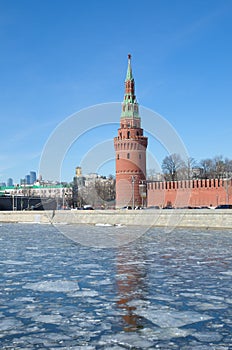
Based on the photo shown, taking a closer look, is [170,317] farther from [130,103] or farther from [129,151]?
[130,103]

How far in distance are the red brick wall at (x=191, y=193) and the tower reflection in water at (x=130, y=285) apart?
2968 cm

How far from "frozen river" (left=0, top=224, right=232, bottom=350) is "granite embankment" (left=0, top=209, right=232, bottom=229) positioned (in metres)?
13.8

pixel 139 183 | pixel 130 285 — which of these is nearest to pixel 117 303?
pixel 130 285

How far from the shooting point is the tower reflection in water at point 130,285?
581cm

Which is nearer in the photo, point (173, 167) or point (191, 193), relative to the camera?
point (191, 193)

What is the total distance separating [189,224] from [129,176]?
1037 inches

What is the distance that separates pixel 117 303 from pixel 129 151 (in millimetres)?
48796

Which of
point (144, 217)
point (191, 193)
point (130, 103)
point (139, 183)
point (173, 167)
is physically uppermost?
point (130, 103)

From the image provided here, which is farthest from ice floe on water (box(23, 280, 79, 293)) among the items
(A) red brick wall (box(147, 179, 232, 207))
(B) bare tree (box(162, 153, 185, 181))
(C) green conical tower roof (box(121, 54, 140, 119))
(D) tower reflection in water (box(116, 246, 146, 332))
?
(B) bare tree (box(162, 153, 185, 181))

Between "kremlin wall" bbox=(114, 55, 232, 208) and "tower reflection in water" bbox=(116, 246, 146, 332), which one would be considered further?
"kremlin wall" bbox=(114, 55, 232, 208)

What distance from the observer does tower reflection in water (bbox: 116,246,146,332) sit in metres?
5.81

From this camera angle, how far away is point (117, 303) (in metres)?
6.77

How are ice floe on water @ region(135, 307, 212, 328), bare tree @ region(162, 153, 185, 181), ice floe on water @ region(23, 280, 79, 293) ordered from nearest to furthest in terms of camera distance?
ice floe on water @ region(135, 307, 212, 328) < ice floe on water @ region(23, 280, 79, 293) < bare tree @ region(162, 153, 185, 181)

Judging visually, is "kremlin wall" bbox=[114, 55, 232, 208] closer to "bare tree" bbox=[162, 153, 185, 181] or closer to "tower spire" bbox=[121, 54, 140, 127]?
"tower spire" bbox=[121, 54, 140, 127]
